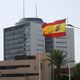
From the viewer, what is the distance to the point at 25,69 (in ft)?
299

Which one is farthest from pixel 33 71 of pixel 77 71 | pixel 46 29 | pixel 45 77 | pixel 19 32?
pixel 19 32

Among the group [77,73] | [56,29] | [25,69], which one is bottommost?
[77,73]

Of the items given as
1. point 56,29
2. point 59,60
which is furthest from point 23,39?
point 56,29

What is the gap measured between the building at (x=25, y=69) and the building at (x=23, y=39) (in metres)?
69.7

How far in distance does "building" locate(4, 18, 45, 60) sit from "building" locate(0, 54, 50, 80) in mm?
69740

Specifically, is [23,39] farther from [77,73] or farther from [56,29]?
[56,29]

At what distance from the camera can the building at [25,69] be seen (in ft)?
289

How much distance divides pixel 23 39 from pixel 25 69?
3062 inches

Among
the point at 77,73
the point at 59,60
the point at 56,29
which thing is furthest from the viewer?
the point at 77,73

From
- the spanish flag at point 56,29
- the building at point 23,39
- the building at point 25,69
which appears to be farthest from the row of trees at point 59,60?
the building at point 23,39

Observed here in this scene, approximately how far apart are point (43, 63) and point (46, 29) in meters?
45.8

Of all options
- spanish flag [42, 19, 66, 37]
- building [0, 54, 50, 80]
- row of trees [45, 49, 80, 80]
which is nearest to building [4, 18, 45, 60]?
building [0, 54, 50, 80]

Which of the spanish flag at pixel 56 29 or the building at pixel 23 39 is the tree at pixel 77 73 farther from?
the building at pixel 23 39

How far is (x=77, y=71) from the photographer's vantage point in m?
83.9
